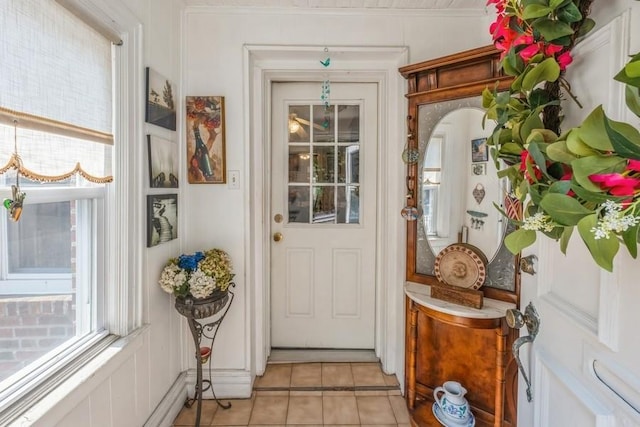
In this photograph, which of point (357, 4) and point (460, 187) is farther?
point (357, 4)

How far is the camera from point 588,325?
32.2 inches

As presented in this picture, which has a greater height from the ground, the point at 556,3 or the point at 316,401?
the point at 556,3

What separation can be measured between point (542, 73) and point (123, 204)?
1.58 metres

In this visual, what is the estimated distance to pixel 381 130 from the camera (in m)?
2.18

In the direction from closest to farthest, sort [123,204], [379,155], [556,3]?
[556,3] → [123,204] → [379,155]

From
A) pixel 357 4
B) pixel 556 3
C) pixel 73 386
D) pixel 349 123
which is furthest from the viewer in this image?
pixel 349 123

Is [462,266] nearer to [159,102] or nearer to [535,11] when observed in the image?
[535,11]

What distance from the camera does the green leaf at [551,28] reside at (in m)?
0.76

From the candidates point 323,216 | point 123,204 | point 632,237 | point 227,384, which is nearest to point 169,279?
point 123,204

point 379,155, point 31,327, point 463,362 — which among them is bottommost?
point 463,362

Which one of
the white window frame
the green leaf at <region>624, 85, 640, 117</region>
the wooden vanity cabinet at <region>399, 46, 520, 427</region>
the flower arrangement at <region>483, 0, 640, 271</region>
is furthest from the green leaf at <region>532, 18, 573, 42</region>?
the white window frame

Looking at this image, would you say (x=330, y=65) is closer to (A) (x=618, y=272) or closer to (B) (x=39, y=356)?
(A) (x=618, y=272)

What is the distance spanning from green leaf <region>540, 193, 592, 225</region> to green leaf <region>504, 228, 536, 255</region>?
11 cm

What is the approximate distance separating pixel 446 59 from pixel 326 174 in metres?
1.04
